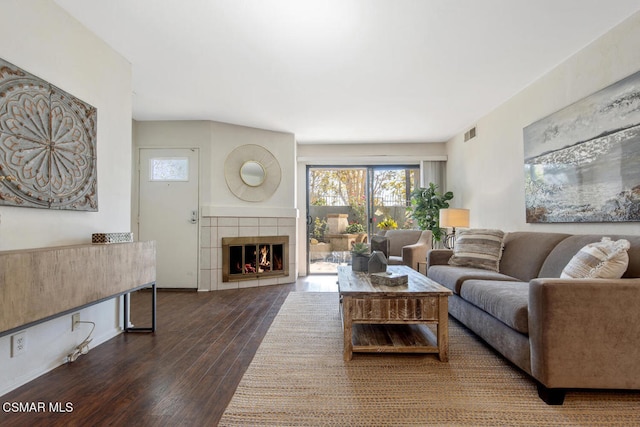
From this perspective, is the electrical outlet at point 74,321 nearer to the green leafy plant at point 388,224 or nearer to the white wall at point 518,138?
the white wall at point 518,138

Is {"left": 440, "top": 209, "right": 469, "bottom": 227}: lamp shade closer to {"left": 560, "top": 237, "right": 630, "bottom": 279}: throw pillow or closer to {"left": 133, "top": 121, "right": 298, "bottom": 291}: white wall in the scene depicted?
{"left": 560, "top": 237, "right": 630, "bottom": 279}: throw pillow

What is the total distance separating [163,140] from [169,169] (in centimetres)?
42

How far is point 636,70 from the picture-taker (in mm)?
2035

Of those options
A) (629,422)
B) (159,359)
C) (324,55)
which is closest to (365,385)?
(629,422)

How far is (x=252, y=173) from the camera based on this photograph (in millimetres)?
4590

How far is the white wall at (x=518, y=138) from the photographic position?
219cm

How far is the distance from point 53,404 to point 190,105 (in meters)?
3.19

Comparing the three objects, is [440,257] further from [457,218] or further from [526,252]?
[457,218]

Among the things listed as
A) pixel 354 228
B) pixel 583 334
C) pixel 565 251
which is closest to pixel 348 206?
pixel 354 228

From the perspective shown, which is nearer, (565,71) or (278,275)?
(565,71)

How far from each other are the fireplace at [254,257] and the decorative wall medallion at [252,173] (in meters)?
0.65

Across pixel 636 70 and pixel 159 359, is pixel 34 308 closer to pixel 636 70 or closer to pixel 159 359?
pixel 159 359

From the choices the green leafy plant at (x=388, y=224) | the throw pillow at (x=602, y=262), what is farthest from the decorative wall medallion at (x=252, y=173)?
the throw pillow at (x=602, y=262)

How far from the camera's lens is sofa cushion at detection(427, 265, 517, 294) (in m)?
2.56
